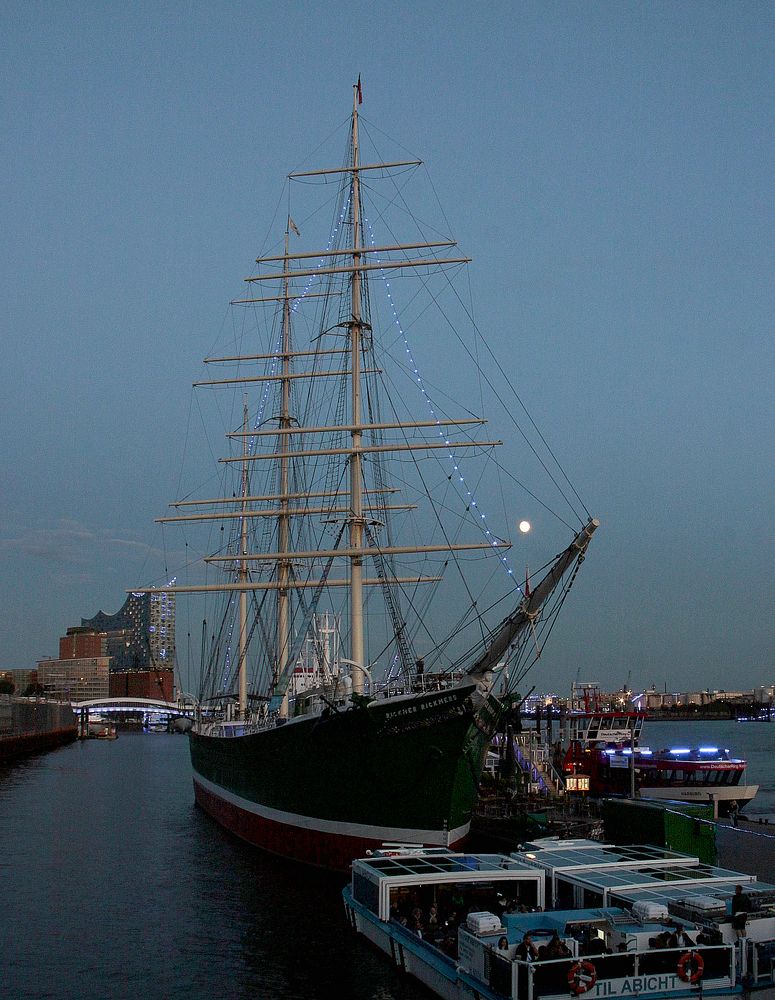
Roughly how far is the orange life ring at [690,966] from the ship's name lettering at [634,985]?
162 millimetres

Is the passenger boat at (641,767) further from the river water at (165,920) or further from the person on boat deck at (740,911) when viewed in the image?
the person on boat deck at (740,911)

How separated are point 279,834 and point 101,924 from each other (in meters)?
8.63

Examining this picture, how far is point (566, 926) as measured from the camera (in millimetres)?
19203

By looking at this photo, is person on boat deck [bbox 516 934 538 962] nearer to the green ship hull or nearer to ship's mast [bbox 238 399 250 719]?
the green ship hull

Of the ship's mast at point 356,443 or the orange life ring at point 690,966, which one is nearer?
the orange life ring at point 690,966

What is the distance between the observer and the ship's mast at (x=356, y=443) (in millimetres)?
39031

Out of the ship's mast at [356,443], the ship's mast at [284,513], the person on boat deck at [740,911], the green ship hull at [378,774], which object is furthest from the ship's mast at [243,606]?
the person on boat deck at [740,911]

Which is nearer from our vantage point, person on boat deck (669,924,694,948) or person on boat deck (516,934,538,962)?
person on boat deck (516,934,538,962)

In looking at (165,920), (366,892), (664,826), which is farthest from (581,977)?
(165,920)

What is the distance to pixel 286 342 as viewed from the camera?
63.9m

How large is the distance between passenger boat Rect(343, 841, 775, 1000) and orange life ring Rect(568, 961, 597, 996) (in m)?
0.02

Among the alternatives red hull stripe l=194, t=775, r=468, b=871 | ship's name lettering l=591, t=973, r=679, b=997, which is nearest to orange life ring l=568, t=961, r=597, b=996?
ship's name lettering l=591, t=973, r=679, b=997

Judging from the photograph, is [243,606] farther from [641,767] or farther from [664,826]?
[664,826]

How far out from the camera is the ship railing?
1669cm
